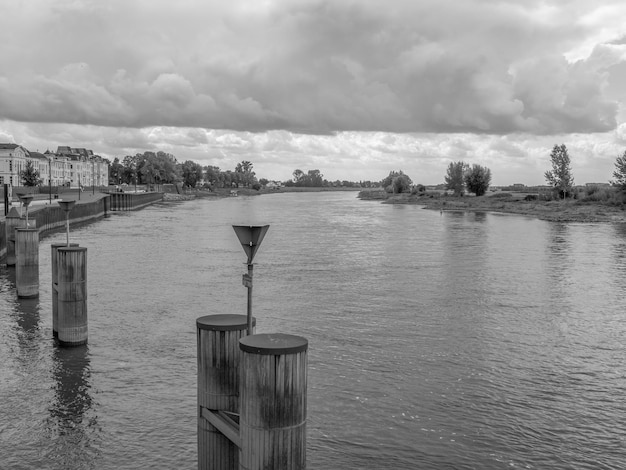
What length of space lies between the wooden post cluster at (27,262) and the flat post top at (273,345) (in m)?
20.5

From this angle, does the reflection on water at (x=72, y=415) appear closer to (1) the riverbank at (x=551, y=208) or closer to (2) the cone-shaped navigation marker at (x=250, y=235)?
(2) the cone-shaped navigation marker at (x=250, y=235)

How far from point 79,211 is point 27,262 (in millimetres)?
58065

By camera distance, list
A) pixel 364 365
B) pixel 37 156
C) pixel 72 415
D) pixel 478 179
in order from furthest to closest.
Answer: pixel 37 156 → pixel 478 179 → pixel 364 365 → pixel 72 415

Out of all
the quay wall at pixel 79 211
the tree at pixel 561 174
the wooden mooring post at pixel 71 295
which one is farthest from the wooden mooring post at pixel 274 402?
the tree at pixel 561 174

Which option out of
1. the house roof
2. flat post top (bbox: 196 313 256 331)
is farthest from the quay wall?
the house roof

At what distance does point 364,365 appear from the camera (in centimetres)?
1831

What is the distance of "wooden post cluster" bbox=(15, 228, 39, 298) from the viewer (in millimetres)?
25875

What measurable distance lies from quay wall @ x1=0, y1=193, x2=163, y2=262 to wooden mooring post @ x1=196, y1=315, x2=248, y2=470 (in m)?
31.9

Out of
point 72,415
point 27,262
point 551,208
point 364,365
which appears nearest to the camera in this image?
point 72,415

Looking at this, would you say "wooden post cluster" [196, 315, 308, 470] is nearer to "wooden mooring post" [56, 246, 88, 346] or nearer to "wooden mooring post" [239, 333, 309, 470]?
"wooden mooring post" [239, 333, 309, 470]

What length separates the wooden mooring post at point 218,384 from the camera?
9398mm

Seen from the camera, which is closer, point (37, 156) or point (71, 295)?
point (71, 295)

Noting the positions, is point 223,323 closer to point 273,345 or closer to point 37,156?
point 273,345

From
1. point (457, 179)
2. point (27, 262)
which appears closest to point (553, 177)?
point (457, 179)
